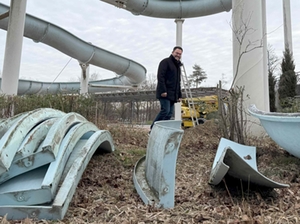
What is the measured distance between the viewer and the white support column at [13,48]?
19.2 feet

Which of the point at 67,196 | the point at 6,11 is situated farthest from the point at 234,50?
the point at 6,11

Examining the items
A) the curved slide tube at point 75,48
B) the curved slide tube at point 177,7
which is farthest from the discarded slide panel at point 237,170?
the curved slide tube at point 177,7

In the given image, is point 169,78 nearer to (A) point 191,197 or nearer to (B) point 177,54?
(B) point 177,54

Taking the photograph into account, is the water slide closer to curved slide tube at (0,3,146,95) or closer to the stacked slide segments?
curved slide tube at (0,3,146,95)

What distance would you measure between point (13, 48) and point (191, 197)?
236 inches

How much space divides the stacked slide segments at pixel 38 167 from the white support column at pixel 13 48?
454cm

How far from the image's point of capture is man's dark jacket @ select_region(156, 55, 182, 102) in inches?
146

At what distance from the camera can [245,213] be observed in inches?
53.2

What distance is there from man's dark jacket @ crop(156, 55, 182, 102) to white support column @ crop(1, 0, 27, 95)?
4.19 m

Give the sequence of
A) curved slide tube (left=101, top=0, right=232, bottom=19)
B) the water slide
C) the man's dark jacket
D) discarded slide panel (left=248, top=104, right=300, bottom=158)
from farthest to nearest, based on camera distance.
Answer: curved slide tube (left=101, top=0, right=232, bottom=19)
the water slide
the man's dark jacket
discarded slide panel (left=248, top=104, right=300, bottom=158)

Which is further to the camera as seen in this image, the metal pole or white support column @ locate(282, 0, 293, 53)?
white support column @ locate(282, 0, 293, 53)

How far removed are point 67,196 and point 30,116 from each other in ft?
2.84

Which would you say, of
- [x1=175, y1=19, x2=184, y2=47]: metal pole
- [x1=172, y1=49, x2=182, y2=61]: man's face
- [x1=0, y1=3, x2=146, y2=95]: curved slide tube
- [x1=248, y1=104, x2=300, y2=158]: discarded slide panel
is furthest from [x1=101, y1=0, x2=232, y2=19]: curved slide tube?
[x1=248, y1=104, x2=300, y2=158]: discarded slide panel

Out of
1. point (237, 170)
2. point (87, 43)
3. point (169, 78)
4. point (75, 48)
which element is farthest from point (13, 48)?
point (237, 170)
